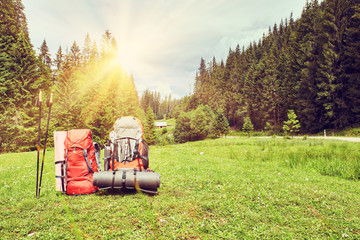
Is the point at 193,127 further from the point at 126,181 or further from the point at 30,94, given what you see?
the point at 126,181

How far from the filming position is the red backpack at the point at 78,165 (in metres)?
4.86

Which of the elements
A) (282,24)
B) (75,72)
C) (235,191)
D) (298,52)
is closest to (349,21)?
(298,52)

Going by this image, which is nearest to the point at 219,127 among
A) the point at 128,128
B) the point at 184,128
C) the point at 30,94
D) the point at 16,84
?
the point at 184,128

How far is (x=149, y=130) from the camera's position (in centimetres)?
4003

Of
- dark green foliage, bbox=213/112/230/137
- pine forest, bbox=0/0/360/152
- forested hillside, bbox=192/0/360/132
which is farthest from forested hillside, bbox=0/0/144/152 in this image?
forested hillside, bbox=192/0/360/132

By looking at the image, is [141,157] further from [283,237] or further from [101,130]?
[101,130]

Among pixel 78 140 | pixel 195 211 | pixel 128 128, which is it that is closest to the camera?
pixel 195 211

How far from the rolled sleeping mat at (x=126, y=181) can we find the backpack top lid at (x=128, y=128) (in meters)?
1.50

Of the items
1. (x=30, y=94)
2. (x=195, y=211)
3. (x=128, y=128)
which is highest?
(x=30, y=94)

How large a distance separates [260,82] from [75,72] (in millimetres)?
50003

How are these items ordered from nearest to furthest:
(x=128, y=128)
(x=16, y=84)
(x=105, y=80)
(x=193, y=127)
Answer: (x=128, y=128) → (x=16, y=84) → (x=105, y=80) → (x=193, y=127)

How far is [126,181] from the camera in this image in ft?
15.4

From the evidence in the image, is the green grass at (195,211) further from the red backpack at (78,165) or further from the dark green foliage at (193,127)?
the dark green foliage at (193,127)

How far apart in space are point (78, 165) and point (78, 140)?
73 centimetres
